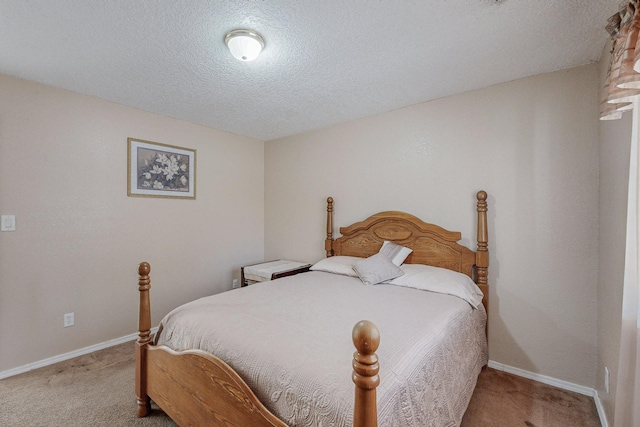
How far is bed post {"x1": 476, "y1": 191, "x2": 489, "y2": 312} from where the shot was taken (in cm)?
232

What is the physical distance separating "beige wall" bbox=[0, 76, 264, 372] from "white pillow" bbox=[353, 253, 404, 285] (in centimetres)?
204

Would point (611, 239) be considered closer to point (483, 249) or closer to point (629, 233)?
point (629, 233)

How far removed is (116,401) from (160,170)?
2153 millimetres

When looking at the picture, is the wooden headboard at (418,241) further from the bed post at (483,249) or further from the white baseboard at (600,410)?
the white baseboard at (600,410)

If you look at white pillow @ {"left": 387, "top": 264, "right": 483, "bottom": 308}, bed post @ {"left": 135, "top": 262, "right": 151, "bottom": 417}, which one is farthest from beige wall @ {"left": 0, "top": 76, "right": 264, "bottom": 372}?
white pillow @ {"left": 387, "top": 264, "right": 483, "bottom": 308}

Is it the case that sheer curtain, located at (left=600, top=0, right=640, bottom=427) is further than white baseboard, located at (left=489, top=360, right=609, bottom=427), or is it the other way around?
white baseboard, located at (left=489, top=360, right=609, bottom=427)

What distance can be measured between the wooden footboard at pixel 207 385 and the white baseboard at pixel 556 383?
195 centimetres

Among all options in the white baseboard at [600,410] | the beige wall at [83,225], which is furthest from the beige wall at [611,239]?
the beige wall at [83,225]

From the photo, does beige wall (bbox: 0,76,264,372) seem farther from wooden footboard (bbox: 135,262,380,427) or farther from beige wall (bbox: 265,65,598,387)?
beige wall (bbox: 265,65,598,387)

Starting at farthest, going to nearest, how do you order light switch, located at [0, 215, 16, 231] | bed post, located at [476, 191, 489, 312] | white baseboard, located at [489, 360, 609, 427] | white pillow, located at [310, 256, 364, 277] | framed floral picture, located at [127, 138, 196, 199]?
framed floral picture, located at [127, 138, 196, 199], white pillow, located at [310, 256, 364, 277], bed post, located at [476, 191, 489, 312], light switch, located at [0, 215, 16, 231], white baseboard, located at [489, 360, 609, 427]

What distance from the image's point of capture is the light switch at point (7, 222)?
2.19 m

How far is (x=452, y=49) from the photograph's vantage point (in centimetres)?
186

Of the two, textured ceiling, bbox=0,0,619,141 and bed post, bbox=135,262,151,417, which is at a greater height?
textured ceiling, bbox=0,0,619,141

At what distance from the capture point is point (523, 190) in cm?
223
